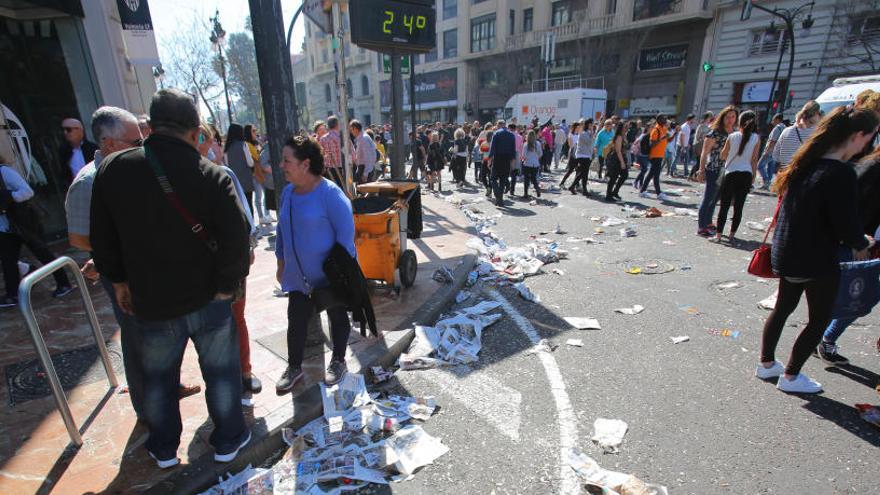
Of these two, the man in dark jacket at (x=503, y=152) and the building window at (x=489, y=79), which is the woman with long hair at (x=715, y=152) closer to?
the man in dark jacket at (x=503, y=152)

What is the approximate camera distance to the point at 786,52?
895 inches

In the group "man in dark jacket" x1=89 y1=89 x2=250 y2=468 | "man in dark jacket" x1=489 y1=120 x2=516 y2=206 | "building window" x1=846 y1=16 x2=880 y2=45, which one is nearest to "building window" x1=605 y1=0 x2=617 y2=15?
"building window" x1=846 y1=16 x2=880 y2=45

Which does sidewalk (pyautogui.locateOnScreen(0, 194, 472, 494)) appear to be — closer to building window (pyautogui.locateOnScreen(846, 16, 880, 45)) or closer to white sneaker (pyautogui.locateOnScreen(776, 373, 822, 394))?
white sneaker (pyautogui.locateOnScreen(776, 373, 822, 394))

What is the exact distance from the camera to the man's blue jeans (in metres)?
2.15

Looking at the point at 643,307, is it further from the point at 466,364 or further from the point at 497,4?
the point at 497,4

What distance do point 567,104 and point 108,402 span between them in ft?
80.0

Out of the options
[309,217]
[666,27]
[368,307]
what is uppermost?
[666,27]

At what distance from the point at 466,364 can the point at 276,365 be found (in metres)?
1.56

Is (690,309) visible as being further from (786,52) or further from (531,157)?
(786,52)

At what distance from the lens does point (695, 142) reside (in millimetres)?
13758

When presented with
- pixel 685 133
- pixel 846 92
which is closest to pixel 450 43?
pixel 685 133

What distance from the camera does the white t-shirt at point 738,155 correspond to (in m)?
6.07

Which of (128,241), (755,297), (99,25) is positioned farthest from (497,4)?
(128,241)

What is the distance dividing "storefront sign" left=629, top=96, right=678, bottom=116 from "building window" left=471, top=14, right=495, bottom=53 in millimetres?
15955
